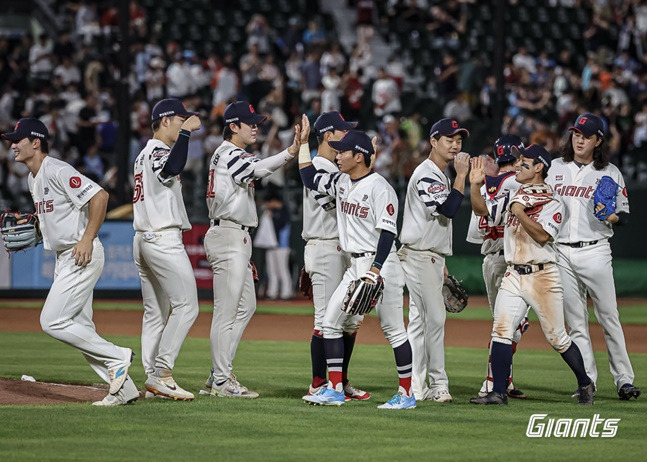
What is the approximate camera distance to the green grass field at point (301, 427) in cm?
722

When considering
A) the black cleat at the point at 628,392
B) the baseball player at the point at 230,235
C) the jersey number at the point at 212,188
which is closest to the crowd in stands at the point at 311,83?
the jersey number at the point at 212,188

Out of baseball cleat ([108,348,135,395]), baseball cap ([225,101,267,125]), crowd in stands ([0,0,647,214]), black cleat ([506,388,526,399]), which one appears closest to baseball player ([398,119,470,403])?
black cleat ([506,388,526,399])

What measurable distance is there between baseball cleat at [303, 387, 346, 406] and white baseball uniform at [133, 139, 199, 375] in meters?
1.16

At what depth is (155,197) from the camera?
9406 millimetres

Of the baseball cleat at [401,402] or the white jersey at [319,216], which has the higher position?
the white jersey at [319,216]

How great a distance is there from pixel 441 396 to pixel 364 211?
5.66ft

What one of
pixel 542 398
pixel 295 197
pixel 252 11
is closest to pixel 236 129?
pixel 542 398

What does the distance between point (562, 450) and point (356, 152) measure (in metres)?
2.93

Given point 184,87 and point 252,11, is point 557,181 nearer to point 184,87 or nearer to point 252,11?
point 184,87

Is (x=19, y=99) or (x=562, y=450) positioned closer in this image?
(x=562, y=450)

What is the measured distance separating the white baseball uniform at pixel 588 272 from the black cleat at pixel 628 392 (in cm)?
9

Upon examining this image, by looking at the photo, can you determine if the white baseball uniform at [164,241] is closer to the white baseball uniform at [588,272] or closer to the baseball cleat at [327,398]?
the baseball cleat at [327,398]

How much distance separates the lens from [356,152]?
9.18 meters

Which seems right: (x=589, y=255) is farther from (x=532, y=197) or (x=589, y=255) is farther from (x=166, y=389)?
(x=166, y=389)
